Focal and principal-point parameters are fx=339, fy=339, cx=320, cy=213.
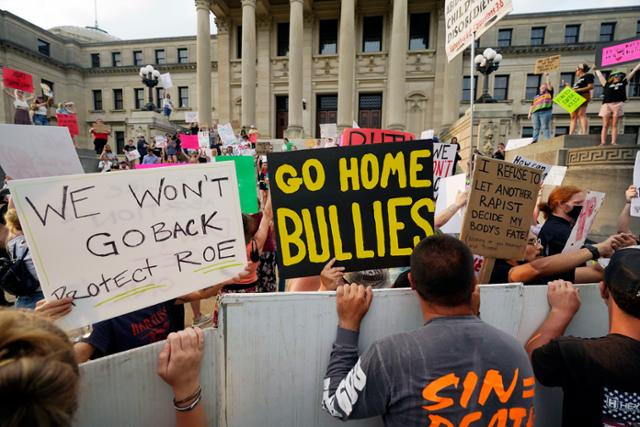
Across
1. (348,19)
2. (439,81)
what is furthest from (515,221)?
(439,81)

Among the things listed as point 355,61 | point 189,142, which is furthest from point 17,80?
point 355,61

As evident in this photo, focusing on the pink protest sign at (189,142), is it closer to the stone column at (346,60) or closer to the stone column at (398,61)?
the stone column at (346,60)

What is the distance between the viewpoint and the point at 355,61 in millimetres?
27062

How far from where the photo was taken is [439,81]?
84.8ft

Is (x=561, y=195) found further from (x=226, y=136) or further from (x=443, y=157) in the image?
(x=226, y=136)

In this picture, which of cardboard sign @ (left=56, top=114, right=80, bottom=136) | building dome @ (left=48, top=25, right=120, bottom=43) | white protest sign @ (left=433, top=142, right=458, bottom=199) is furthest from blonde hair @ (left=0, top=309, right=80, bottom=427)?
building dome @ (left=48, top=25, right=120, bottom=43)

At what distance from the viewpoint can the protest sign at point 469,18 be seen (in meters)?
3.81

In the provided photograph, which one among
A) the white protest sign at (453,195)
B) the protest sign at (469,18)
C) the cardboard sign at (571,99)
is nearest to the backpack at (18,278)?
the white protest sign at (453,195)

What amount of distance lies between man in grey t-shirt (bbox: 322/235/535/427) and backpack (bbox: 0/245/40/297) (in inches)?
99.0

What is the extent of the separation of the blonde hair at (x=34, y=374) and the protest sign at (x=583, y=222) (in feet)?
9.45

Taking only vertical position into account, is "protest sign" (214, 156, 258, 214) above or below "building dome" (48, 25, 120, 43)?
below

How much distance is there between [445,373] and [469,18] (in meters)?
4.72

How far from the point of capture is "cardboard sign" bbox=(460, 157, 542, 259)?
2.03m

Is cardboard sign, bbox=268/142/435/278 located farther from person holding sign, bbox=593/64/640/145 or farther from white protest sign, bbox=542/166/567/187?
person holding sign, bbox=593/64/640/145
